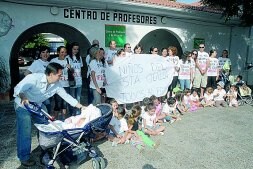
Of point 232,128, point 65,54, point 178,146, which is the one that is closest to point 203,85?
point 232,128

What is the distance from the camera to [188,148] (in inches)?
193

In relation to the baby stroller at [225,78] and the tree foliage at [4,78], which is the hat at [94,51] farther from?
the baby stroller at [225,78]

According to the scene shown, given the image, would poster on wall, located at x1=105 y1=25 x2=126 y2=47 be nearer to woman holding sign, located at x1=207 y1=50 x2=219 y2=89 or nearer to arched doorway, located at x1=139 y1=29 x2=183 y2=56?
woman holding sign, located at x1=207 y1=50 x2=219 y2=89

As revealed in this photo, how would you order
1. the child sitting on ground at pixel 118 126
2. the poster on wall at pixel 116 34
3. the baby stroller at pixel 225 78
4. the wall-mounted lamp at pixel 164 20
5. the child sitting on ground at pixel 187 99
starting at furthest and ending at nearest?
the wall-mounted lamp at pixel 164 20, the poster on wall at pixel 116 34, the baby stroller at pixel 225 78, the child sitting on ground at pixel 187 99, the child sitting on ground at pixel 118 126

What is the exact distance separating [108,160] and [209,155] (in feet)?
5.73

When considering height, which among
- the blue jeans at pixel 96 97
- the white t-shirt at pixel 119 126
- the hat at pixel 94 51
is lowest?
the white t-shirt at pixel 119 126

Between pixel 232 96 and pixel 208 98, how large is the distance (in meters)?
0.81

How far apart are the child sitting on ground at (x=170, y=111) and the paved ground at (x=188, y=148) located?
0.56 feet

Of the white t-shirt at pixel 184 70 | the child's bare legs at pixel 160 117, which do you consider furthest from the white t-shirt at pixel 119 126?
the white t-shirt at pixel 184 70

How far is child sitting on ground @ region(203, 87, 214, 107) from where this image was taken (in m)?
8.18

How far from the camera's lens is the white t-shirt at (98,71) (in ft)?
19.3

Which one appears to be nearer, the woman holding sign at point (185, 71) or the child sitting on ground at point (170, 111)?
the child sitting on ground at point (170, 111)

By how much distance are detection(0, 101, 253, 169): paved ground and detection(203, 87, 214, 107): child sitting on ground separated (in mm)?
1354

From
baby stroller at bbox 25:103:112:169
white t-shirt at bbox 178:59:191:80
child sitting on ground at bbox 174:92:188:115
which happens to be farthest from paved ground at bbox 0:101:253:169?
white t-shirt at bbox 178:59:191:80
